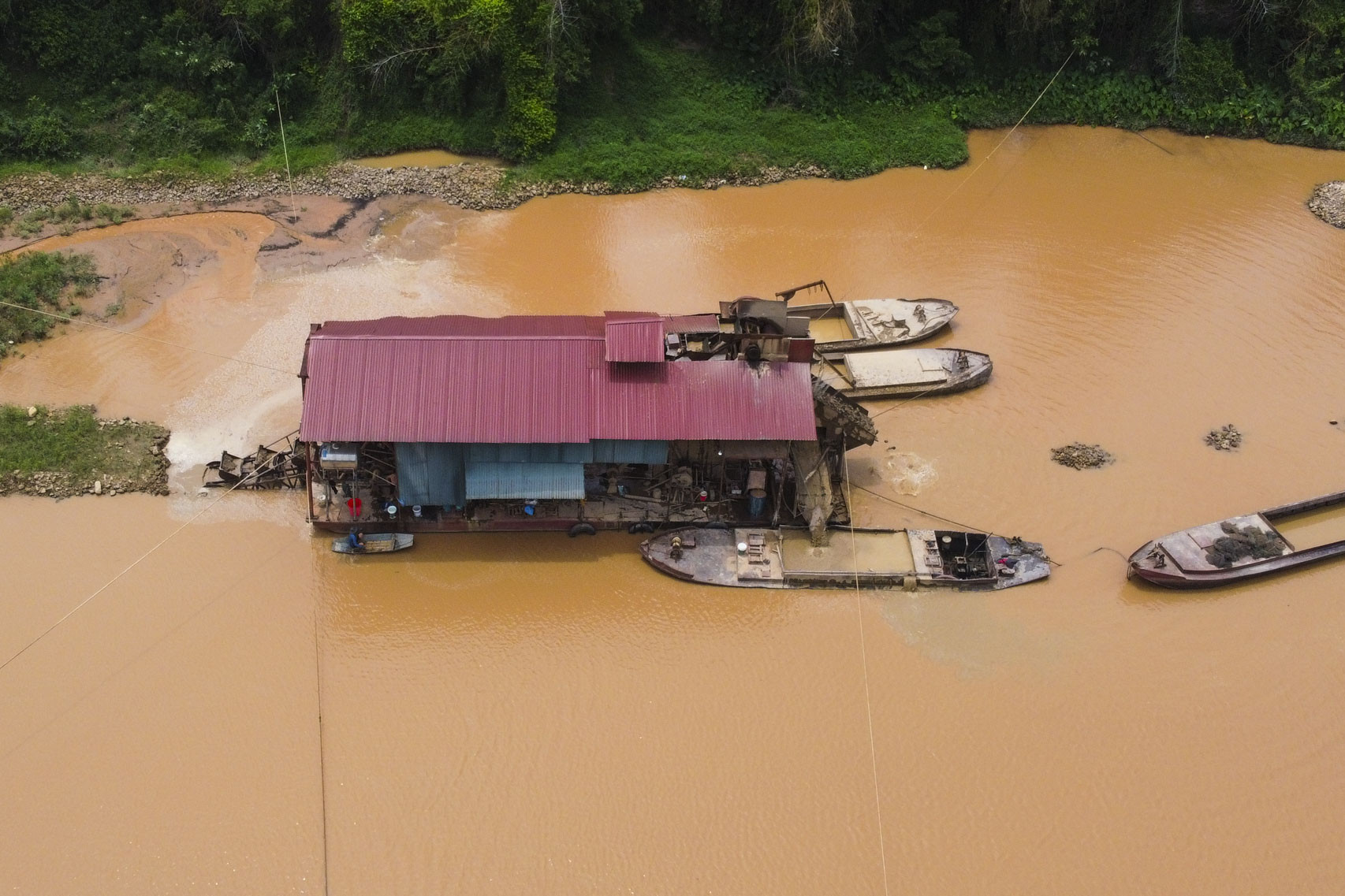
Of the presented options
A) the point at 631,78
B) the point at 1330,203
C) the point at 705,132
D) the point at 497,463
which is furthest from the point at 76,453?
the point at 1330,203

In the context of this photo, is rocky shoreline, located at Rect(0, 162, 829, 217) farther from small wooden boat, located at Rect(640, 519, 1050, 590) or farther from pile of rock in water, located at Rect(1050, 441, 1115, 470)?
small wooden boat, located at Rect(640, 519, 1050, 590)

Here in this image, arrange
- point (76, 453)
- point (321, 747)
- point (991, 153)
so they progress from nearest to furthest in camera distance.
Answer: point (321, 747) < point (76, 453) < point (991, 153)

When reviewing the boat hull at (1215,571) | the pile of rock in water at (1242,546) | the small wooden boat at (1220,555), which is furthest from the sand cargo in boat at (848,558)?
the pile of rock in water at (1242,546)

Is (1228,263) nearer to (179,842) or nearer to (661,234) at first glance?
(661,234)

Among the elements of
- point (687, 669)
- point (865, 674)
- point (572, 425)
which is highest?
point (572, 425)

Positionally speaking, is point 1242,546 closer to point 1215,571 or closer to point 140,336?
point 1215,571

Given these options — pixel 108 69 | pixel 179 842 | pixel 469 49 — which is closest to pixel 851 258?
pixel 469 49
